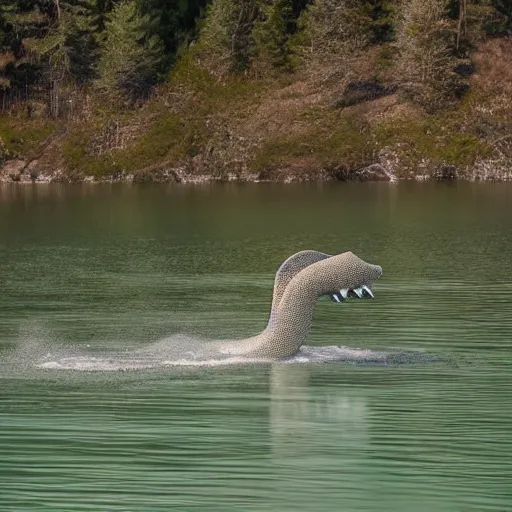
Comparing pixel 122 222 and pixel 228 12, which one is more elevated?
pixel 228 12

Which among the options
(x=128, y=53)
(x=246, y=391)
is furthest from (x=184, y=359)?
(x=128, y=53)

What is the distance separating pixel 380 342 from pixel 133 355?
3.99 metres

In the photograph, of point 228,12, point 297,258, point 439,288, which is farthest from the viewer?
point 228,12

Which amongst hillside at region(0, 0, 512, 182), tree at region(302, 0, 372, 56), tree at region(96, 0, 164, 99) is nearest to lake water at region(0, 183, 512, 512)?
hillside at region(0, 0, 512, 182)

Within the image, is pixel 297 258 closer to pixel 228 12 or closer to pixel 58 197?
pixel 58 197

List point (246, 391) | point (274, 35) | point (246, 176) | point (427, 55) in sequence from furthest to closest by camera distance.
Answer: point (274, 35) < point (246, 176) < point (427, 55) < point (246, 391)

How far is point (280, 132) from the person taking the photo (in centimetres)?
8525

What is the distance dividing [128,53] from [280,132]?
29.7 ft

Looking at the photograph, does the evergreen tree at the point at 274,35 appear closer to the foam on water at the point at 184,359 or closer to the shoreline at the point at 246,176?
the shoreline at the point at 246,176

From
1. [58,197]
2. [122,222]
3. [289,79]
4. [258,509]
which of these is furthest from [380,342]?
[289,79]

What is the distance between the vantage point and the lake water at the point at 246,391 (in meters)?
15.9

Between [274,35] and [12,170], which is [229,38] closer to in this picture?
[274,35]

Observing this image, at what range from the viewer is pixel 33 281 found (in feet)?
121

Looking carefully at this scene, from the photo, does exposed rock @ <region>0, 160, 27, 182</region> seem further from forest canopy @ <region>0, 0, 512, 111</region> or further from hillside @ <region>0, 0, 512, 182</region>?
forest canopy @ <region>0, 0, 512, 111</region>
